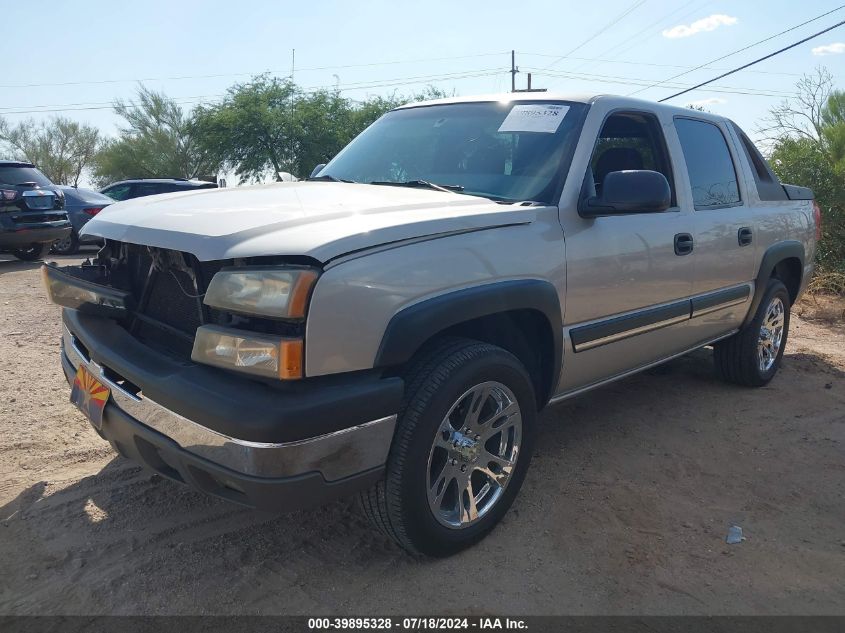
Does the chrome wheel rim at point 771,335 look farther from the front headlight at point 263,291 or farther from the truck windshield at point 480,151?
the front headlight at point 263,291

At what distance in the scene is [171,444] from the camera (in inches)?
89.6

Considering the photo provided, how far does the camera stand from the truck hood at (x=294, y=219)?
219cm

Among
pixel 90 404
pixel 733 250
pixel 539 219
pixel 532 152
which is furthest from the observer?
pixel 733 250

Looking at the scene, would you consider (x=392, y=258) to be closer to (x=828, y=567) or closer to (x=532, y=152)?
(x=532, y=152)

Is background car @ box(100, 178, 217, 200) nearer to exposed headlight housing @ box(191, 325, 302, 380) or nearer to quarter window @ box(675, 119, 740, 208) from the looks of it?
quarter window @ box(675, 119, 740, 208)

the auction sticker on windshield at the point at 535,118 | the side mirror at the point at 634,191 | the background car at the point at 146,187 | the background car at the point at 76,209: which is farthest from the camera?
the background car at the point at 146,187

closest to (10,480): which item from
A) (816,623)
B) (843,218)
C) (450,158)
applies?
(450,158)

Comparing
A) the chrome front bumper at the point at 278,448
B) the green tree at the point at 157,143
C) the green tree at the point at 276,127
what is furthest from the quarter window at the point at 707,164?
the green tree at the point at 157,143

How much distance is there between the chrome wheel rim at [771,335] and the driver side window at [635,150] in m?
1.67

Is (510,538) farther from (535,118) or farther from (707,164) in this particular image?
(707,164)

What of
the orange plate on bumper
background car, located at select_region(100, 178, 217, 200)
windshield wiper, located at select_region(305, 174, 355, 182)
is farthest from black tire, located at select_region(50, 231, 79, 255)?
the orange plate on bumper

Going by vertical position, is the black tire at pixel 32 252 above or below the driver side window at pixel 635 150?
below

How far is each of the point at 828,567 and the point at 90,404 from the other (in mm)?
2965

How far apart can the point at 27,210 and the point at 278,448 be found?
10075 mm
